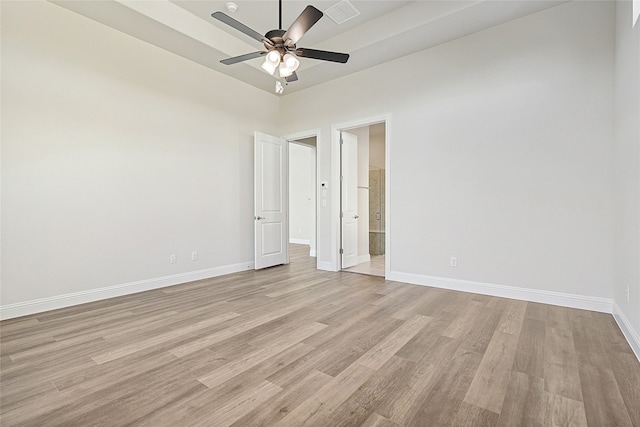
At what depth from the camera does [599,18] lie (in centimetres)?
295

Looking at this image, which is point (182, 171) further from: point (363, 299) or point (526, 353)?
point (526, 353)

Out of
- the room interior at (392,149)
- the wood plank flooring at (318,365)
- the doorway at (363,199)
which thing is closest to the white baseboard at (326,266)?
the doorway at (363,199)

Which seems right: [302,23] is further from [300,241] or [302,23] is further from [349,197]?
[300,241]

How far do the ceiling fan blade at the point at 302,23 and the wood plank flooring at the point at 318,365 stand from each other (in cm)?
261

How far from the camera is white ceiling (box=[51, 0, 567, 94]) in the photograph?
3.18 meters

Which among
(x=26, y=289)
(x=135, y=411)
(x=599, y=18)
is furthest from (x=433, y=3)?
(x=26, y=289)

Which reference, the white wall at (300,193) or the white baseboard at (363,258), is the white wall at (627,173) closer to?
the white baseboard at (363,258)

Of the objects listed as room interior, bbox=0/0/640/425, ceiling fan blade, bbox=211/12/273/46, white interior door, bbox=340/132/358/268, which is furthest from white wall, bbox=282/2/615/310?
ceiling fan blade, bbox=211/12/273/46

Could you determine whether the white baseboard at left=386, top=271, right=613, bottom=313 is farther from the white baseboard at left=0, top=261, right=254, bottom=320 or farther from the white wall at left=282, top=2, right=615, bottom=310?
the white baseboard at left=0, top=261, right=254, bottom=320

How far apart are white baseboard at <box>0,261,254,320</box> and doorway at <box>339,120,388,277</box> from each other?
216cm

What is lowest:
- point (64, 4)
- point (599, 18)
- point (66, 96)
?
point (66, 96)

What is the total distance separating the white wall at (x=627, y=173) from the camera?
2168 millimetres

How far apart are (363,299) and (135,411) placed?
2.41m

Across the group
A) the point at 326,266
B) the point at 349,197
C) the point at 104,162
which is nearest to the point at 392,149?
the point at 349,197
